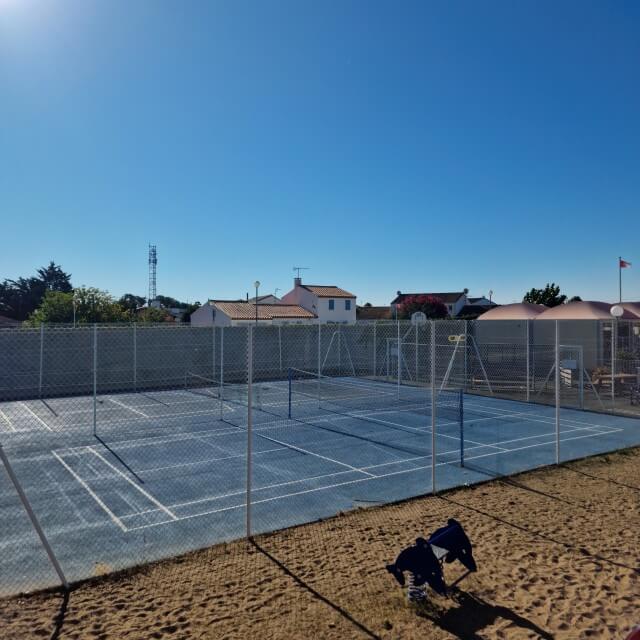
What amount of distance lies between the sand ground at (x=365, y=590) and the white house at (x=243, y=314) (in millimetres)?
37304

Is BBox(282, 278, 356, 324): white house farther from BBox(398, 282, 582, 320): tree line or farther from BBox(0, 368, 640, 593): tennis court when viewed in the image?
BBox(0, 368, 640, 593): tennis court

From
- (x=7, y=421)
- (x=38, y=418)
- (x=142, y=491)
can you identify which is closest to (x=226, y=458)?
(x=142, y=491)

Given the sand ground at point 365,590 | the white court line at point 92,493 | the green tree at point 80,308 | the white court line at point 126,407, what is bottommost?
the white court line at point 92,493

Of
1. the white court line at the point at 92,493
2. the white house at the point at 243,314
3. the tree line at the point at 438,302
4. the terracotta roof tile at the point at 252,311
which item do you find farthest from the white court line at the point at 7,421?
the tree line at the point at 438,302

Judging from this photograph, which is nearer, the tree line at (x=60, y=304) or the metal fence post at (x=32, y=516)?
the metal fence post at (x=32, y=516)

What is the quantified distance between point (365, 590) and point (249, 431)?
2449 millimetres

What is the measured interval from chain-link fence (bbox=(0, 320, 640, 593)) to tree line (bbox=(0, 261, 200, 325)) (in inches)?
474

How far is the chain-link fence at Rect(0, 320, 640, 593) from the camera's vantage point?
25.6ft

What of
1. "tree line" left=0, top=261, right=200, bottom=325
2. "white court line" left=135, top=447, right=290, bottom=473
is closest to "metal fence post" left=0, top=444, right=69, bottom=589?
"white court line" left=135, top=447, right=290, bottom=473

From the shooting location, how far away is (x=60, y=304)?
34.8m

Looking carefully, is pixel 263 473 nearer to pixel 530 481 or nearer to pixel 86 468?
pixel 86 468

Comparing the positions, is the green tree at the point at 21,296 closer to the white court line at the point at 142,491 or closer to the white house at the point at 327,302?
the white house at the point at 327,302

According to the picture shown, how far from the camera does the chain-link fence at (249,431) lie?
7812 millimetres

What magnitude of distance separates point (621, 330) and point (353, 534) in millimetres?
18129
